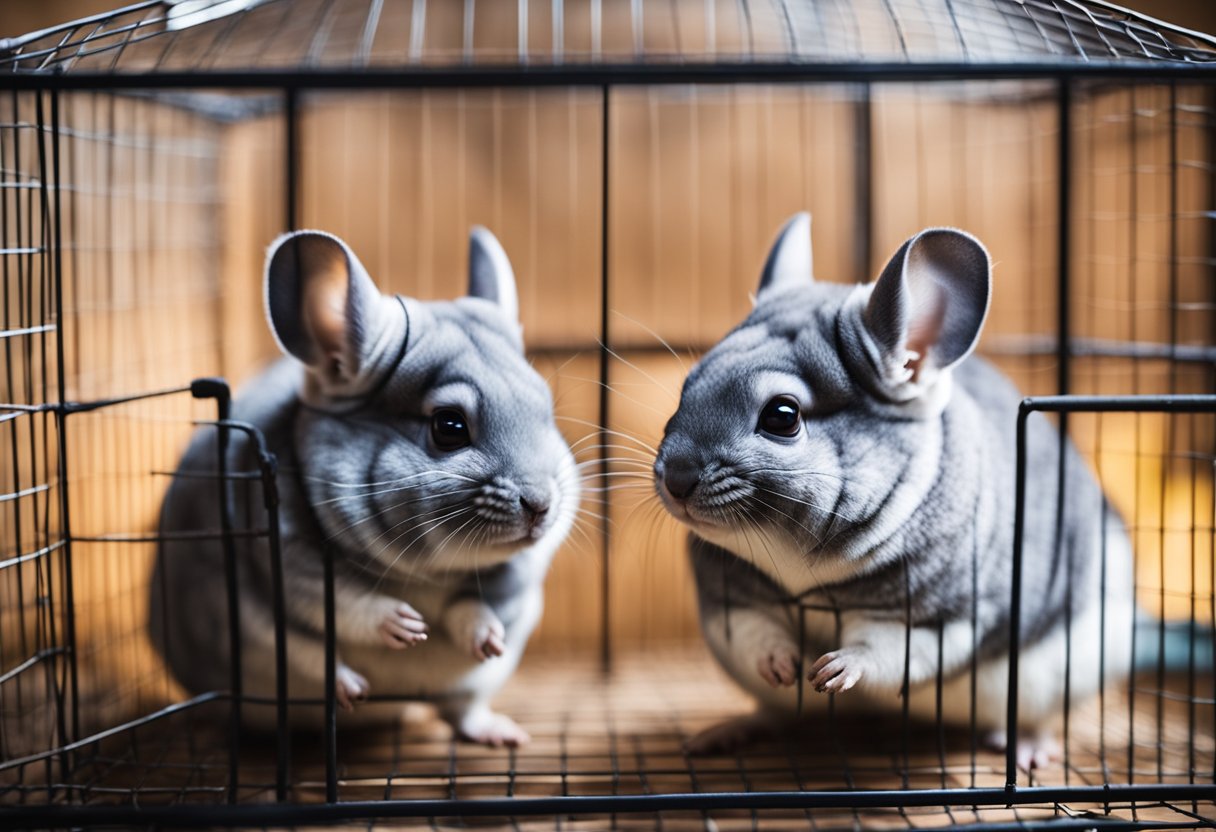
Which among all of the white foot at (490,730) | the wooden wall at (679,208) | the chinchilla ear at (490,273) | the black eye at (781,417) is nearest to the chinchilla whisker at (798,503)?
the black eye at (781,417)

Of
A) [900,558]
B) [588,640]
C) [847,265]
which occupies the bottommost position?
[588,640]

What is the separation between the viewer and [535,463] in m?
2.17

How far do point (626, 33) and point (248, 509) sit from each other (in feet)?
8.10

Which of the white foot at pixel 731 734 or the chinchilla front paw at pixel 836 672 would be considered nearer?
the chinchilla front paw at pixel 836 672

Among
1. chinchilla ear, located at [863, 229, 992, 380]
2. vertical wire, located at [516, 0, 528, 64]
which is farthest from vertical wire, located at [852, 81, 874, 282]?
chinchilla ear, located at [863, 229, 992, 380]

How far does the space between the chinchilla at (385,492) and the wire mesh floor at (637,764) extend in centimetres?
17

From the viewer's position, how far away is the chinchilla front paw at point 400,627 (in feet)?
7.11

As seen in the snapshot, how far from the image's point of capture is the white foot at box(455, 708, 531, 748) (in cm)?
254

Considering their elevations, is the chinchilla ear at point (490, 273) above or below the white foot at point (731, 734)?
above

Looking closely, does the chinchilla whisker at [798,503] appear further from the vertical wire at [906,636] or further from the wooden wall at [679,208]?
the wooden wall at [679,208]

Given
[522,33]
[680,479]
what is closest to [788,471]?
[680,479]

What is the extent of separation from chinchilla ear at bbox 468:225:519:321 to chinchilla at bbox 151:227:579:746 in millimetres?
15

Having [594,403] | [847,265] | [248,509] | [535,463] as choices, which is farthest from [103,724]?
[847,265]

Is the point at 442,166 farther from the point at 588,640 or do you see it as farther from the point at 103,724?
the point at 103,724
